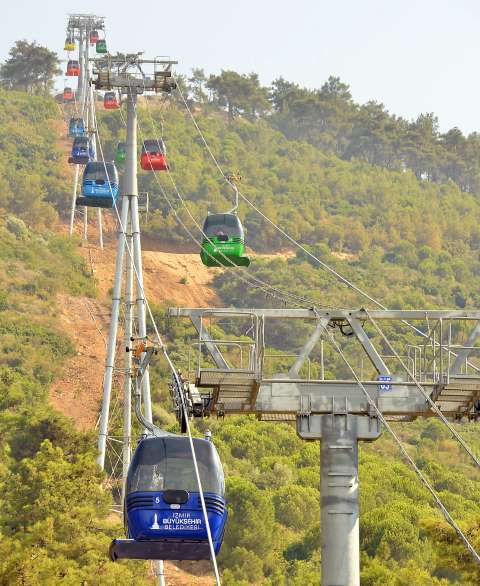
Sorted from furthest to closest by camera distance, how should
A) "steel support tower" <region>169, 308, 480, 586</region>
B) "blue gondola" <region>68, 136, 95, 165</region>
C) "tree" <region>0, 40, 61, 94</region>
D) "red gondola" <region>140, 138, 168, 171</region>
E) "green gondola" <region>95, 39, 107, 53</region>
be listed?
1. "tree" <region>0, 40, 61, 94</region>
2. "green gondola" <region>95, 39, 107, 53</region>
3. "blue gondola" <region>68, 136, 95, 165</region>
4. "red gondola" <region>140, 138, 168, 171</region>
5. "steel support tower" <region>169, 308, 480, 586</region>

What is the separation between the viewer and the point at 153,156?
6625cm

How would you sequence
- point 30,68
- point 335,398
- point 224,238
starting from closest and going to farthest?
point 335,398 < point 224,238 < point 30,68

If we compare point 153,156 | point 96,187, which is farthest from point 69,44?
point 153,156

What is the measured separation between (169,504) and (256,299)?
73.1 metres

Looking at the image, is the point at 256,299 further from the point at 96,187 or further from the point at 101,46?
the point at 96,187

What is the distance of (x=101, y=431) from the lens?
4656 centimetres

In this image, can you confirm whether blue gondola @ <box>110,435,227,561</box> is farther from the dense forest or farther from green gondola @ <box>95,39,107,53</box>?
green gondola @ <box>95,39,107,53</box>

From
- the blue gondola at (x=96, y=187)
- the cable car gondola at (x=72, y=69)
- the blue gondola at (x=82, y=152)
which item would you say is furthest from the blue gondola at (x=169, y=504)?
the cable car gondola at (x=72, y=69)

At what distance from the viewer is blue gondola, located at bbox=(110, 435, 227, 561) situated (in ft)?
91.6

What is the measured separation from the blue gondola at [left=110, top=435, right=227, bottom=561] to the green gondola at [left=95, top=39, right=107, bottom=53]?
71.1m

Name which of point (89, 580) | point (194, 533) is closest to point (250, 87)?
point (89, 580)

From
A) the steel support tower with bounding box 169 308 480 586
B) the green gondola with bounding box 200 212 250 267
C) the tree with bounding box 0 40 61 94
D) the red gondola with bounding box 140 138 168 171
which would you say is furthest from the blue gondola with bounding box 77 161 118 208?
the tree with bounding box 0 40 61 94

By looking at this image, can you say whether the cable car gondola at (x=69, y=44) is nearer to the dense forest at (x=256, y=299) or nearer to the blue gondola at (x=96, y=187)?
the dense forest at (x=256, y=299)

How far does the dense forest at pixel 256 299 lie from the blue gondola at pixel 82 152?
610cm
